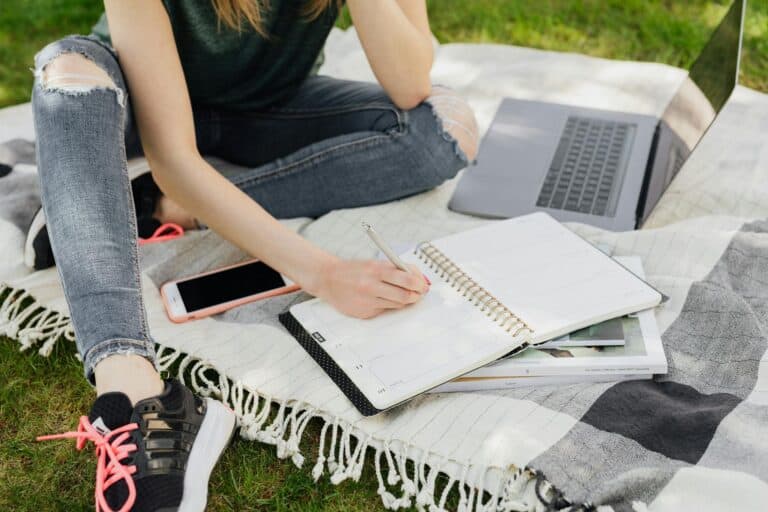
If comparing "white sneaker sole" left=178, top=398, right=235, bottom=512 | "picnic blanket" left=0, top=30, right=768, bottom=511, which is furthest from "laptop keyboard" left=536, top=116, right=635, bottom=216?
"white sneaker sole" left=178, top=398, right=235, bottom=512

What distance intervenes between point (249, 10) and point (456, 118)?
467 mm

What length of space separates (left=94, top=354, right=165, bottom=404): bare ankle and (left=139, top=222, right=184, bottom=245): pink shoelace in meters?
0.54

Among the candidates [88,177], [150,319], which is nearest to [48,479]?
[150,319]

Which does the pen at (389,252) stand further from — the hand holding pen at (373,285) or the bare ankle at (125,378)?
the bare ankle at (125,378)

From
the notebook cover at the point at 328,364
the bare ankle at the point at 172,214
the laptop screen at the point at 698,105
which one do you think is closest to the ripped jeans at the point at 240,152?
the bare ankle at the point at 172,214

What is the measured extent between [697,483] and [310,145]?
1007mm

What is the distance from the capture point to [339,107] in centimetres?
183

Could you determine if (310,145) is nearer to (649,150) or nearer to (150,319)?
(150,319)

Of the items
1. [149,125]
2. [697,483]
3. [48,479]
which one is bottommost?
[48,479]

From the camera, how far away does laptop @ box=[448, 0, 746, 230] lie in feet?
5.67

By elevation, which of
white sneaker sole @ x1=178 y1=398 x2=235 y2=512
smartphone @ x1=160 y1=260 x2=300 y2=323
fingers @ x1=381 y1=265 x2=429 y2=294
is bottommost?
smartphone @ x1=160 y1=260 x2=300 y2=323

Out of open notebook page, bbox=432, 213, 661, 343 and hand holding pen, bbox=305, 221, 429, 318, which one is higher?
hand holding pen, bbox=305, 221, 429, 318

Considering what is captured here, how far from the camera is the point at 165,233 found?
177 centimetres

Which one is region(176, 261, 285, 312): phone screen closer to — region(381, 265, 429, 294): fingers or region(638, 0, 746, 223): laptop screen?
region(381, 265, 429, 294): fingers
